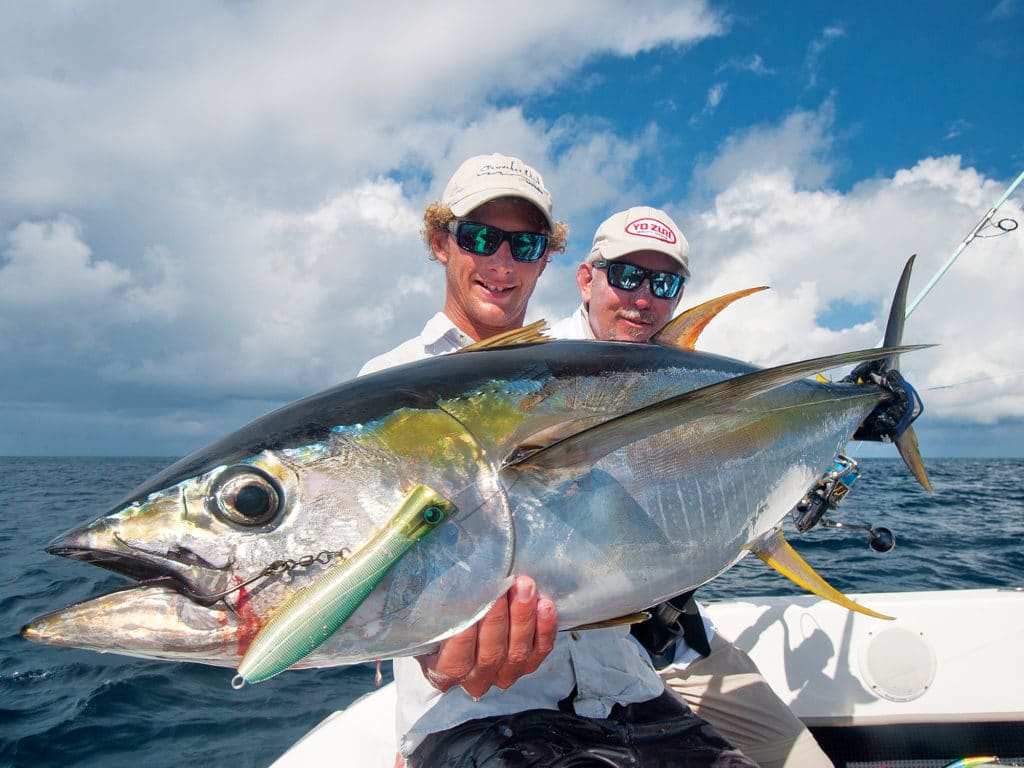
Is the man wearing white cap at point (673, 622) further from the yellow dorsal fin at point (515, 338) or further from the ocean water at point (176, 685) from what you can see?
the ocean water at point (176, 685)

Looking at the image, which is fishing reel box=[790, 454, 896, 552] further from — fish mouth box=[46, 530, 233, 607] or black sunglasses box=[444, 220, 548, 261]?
fish mouth box=[46, 530, 233, 607]

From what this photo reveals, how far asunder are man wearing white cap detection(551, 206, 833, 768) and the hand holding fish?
3.92ft

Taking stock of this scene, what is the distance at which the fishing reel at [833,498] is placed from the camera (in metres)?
3.51

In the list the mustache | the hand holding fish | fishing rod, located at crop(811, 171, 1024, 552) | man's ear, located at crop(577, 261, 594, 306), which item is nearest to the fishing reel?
fishing rod, located at crop(811, 171, 1024, 552)

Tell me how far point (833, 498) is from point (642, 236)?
6.07 feet

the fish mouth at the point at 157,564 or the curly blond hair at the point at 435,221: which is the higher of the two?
the curly blond hair at the point at 435,221

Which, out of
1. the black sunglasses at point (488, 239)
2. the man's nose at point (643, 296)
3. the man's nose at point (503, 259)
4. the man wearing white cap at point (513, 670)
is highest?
the man's nose at point (643, 296)

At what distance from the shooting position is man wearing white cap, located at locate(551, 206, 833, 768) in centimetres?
289

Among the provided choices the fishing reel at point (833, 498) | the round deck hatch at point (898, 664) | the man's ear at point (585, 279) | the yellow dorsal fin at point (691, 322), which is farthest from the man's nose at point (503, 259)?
the round deck hatch at point (898, 664)

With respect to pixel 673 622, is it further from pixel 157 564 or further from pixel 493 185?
pixel 157 564

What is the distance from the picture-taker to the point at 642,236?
3457 mm

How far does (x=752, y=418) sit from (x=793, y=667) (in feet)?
9.37

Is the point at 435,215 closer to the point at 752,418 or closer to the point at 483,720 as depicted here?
the point at 752,418

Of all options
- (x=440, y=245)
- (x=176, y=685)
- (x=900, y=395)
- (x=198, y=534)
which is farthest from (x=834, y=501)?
(x=176, y=685)
